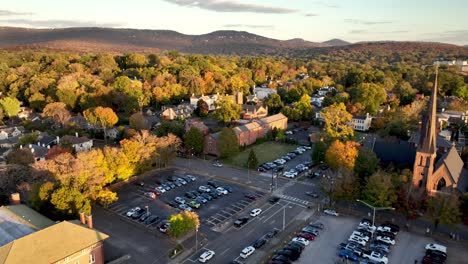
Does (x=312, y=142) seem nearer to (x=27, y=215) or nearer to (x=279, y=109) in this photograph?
(x=279, y=109)

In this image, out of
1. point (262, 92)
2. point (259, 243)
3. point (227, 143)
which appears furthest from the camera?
point (262, 92)

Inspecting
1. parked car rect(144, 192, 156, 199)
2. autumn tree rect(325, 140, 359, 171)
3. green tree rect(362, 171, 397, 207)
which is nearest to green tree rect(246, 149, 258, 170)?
autumn tree rect(325, 140, 359, 171)

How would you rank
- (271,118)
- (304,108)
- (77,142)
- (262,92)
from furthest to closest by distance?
1. (262,92)
2. (304,108)
3. (271,118)
4. (77,142)

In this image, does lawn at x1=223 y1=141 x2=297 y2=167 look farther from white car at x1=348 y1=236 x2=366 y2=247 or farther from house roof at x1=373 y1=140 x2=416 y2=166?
white car at x1=348 y1=236 x2=366 y2=247

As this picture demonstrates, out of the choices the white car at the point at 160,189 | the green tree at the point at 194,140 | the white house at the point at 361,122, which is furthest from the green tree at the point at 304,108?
the white car at the point at 160,189

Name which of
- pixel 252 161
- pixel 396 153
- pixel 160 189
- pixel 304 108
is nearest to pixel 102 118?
pixel 160 189

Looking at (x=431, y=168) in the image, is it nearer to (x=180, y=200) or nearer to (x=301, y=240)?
(x=301, y=240)
